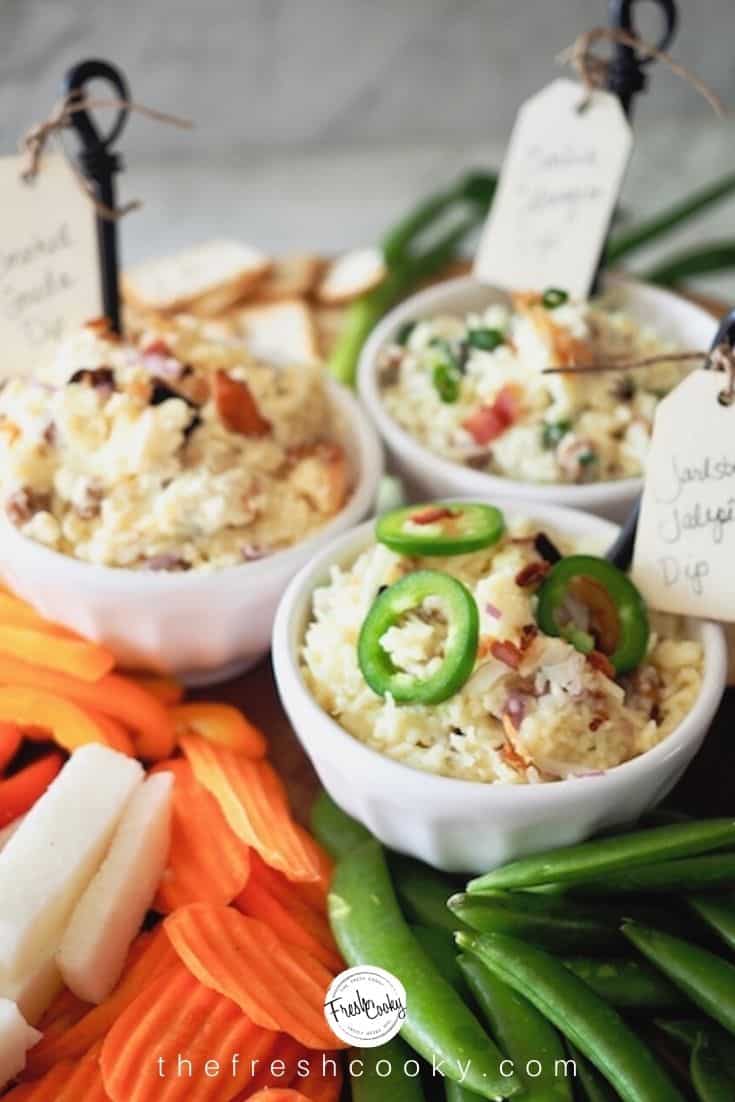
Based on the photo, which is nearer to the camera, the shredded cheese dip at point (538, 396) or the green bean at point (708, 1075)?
the green bean at point (708, 1075)

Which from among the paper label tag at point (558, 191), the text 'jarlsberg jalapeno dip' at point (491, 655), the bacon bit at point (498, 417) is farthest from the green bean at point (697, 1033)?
the paper label tag at point (558, 191)

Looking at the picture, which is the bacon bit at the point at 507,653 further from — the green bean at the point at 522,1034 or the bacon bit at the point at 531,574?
the green bean at the point at 522,1034

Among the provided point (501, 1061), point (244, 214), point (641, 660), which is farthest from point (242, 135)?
point (501, 1061)

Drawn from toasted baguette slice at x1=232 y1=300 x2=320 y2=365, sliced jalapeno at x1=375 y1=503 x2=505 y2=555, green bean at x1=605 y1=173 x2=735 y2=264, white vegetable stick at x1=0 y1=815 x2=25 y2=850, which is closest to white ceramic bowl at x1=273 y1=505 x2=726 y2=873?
sliced jalapeno at x1=375 y1=503 x2=505 y2=555

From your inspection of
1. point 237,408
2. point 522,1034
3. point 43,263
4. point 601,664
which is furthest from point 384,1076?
point 43,263

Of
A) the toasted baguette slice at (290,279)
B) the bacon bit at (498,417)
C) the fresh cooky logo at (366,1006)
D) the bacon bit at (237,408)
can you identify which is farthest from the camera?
the toasted baguette slice at (290,279)

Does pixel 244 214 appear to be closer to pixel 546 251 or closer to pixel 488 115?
pixel 488 115

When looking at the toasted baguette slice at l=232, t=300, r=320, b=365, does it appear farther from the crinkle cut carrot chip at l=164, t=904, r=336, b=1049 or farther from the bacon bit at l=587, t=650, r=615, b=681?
the crinkle cut carrot chip at l=164, t=904, r=336, b=1049
